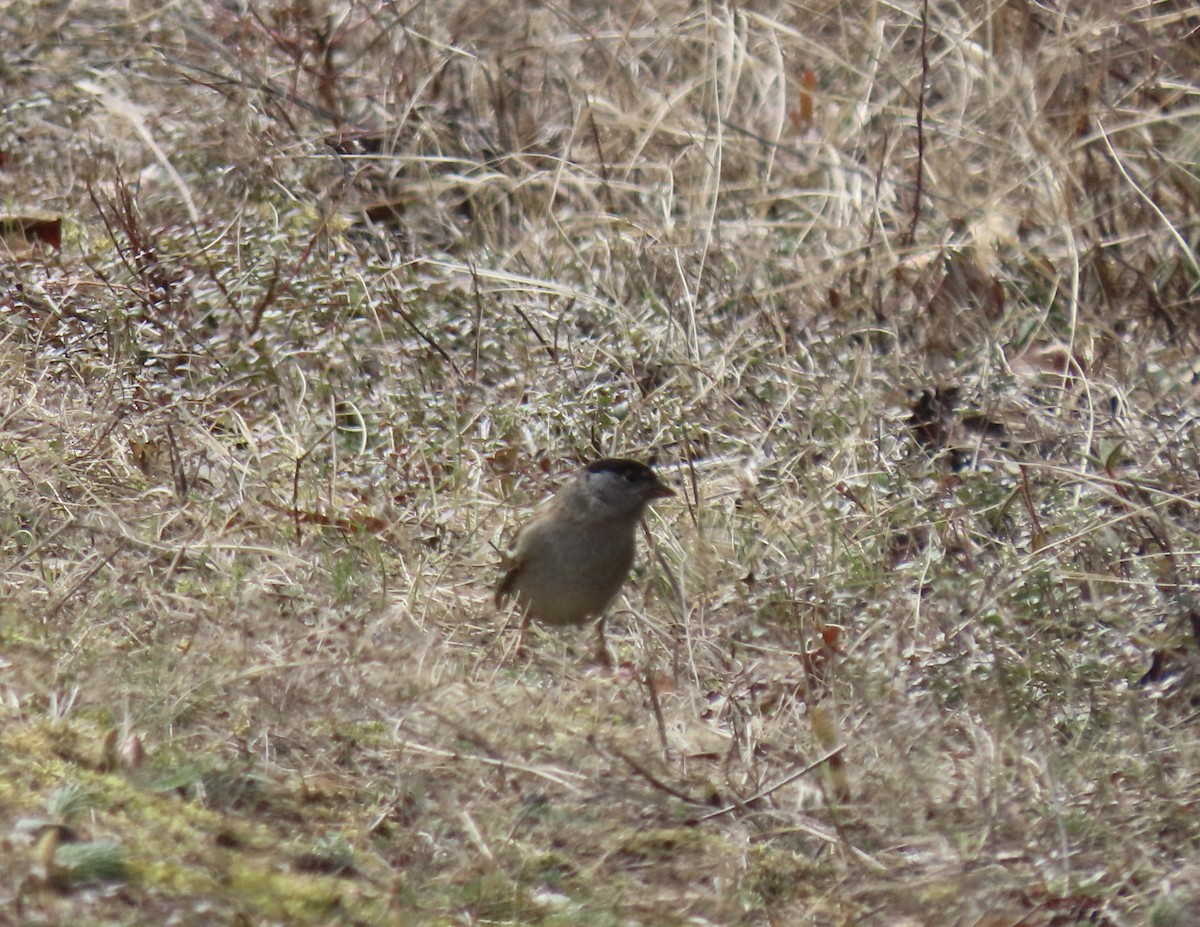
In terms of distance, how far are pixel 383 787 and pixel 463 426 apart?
236cm

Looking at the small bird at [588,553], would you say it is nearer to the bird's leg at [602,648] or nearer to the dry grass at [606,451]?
the bird's leg at [602,648]

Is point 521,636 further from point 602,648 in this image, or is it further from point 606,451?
point 606,451

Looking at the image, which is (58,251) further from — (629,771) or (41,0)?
(629,771)

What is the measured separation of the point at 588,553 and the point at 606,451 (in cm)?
91

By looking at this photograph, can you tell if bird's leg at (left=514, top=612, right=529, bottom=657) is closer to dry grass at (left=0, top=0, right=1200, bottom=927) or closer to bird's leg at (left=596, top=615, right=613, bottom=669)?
dry grass at (left=0, top=0, right=1200, bottom=927)

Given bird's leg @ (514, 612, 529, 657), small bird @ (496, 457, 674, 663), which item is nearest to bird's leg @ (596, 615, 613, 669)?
small bird @ (496, 457, 674, 663)

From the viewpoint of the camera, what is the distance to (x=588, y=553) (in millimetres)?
5195

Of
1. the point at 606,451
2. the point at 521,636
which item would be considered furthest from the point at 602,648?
the point at 606,451

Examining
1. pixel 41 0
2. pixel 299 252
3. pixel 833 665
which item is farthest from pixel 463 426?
pixel 41 0

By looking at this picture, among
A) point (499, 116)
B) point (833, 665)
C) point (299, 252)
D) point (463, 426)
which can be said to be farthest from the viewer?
point (499, 116)

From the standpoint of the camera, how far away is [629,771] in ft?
12.9

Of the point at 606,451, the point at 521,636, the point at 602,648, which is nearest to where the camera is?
the point at 521,636

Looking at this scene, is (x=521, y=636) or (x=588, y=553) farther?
(x=588, y=553)

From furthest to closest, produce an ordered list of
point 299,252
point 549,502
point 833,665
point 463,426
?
point 299,252 → point 463,426 → point 549,502 → point 833,665
